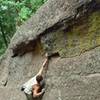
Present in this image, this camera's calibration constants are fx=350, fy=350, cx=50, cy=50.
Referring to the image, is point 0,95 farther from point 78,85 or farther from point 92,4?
point 92,4

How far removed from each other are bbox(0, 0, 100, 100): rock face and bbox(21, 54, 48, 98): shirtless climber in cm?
16

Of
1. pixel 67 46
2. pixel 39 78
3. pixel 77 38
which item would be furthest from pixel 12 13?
pixel 77 38

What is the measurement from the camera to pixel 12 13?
12.1 metres

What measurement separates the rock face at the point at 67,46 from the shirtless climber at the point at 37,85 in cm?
16

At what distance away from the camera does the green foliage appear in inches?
445

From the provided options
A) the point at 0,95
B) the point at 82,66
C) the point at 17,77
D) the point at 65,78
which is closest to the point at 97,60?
the point at 82,66

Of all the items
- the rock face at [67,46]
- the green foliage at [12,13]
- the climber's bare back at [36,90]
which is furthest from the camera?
the green foliage at [12,13]

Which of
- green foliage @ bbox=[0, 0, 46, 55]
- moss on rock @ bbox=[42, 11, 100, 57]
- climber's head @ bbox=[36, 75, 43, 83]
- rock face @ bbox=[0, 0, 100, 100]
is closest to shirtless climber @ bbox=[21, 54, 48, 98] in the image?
climber's head @ bbox=[36, 75, 43, 83]

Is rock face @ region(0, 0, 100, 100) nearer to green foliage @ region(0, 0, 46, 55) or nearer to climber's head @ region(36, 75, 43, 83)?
climber's head @ region(36, 75, 43, 83)

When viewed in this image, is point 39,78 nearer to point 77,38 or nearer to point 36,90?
point 36,90

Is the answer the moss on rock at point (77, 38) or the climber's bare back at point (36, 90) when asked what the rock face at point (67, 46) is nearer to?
the moss on rock at point (77, 38)

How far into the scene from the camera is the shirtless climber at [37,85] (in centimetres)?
710

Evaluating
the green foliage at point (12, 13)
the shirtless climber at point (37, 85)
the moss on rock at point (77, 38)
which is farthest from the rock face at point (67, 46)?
the green foliage at point (12, 13)

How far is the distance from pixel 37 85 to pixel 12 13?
5505mm
